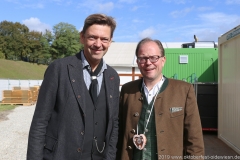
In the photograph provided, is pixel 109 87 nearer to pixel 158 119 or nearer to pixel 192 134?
pixel 158 119

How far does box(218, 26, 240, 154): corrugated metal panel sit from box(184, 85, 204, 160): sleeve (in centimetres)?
535

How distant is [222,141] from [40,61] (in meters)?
68.3

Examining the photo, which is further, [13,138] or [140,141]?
[13,138]

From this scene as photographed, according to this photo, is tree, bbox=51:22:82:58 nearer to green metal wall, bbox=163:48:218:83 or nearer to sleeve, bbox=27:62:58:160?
green metal wall, bbox=163:48:218:83

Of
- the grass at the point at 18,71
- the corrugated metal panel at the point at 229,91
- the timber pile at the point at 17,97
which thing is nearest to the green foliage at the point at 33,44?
the grass at the point at 18,71

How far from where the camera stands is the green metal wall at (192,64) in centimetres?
1273

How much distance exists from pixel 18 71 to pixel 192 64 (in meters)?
48.4

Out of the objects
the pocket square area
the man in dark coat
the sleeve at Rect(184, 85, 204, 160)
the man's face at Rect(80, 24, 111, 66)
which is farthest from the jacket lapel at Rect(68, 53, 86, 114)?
the sleeve at Rect(184, 85, 204, 160)

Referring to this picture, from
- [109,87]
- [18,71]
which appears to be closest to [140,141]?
[109,87]

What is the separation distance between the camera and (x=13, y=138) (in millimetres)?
9633

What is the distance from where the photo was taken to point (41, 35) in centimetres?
7875

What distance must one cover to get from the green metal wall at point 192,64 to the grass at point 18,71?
42023 mm

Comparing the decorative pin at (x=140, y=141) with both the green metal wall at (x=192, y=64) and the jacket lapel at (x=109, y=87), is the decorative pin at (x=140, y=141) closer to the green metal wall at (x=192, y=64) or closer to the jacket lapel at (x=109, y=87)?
Answer: the jacket lapel at (x=109, y=87)

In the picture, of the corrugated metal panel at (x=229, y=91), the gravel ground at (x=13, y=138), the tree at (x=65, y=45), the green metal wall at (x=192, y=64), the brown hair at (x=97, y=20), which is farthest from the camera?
the tree at (x=65, y=45)
